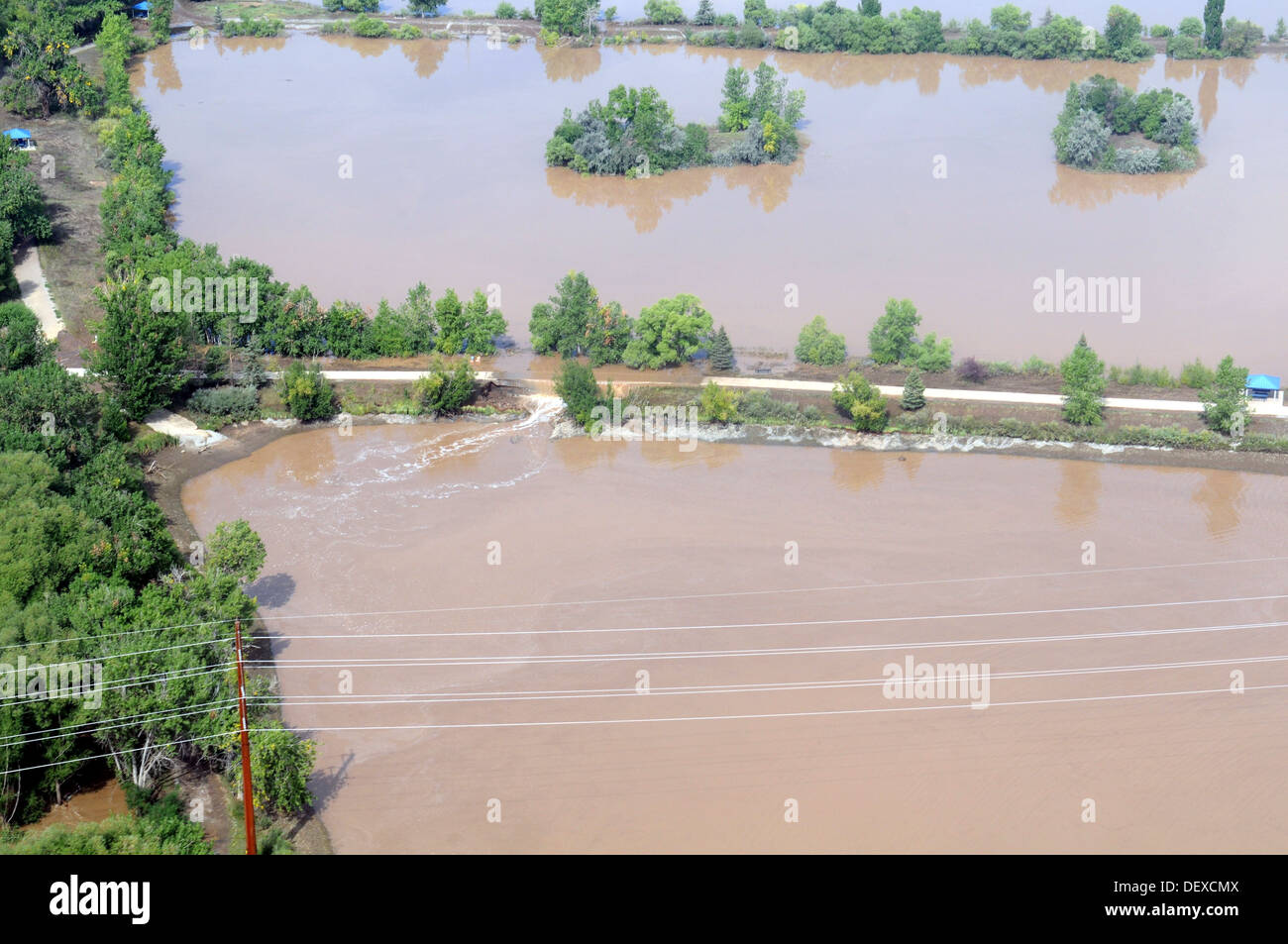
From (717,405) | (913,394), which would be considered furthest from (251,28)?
(913,394)

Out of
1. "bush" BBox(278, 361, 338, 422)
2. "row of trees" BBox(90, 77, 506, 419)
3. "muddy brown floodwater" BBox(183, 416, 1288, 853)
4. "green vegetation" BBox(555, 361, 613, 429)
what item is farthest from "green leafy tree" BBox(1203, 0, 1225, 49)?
"bush" BBox(278, 361, 338, 422)

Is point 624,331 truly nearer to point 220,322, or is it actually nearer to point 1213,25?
point 220,322

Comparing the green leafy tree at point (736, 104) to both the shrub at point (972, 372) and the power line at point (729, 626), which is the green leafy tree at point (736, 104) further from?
the power line at point (729, 626)

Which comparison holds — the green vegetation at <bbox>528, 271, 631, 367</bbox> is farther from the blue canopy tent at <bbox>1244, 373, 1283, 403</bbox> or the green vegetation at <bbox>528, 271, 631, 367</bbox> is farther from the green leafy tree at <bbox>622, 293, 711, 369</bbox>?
the blue canopy tent at <bbox>1244, 373, 1283, 403</bbox>

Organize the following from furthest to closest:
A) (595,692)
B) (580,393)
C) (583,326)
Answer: (583,326) < (580,393) < (595,692)

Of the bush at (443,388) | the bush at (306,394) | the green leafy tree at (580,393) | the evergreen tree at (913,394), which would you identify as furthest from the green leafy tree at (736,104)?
the bush at (306,394)

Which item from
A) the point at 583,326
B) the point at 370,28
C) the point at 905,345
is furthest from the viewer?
the point at 370,28
